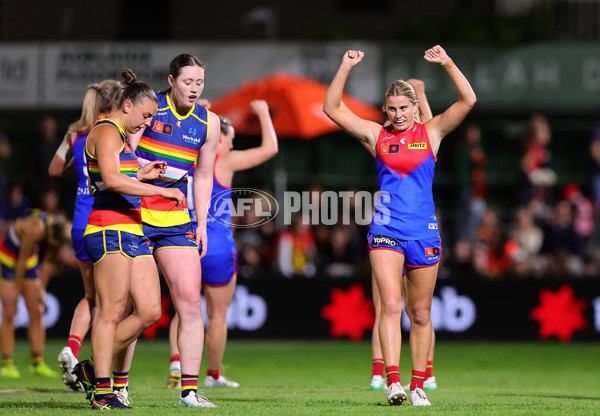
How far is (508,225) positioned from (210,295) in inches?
498

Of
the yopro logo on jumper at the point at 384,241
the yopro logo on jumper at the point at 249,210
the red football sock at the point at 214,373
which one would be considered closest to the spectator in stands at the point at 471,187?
the yopro logo on jumper at the point at 249,210

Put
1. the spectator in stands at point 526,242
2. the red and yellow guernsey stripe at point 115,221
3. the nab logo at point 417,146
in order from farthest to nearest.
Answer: the spectator in stands at point 526,242, the nab logo at point 417,146, the red and yellow guernsey stripe at point 115,221

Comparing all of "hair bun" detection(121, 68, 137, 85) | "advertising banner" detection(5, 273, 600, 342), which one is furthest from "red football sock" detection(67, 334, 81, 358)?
"advertising banner" detection(5, 273, 600, 342)

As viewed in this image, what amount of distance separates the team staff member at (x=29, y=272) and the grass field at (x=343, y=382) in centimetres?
33

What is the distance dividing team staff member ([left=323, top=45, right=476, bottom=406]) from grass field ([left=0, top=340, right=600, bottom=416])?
598 mm

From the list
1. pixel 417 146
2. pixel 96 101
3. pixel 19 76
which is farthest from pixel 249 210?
pixel 417 146

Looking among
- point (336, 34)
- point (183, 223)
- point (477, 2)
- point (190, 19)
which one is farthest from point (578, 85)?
point (183, 223)

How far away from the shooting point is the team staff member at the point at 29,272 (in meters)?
12.1

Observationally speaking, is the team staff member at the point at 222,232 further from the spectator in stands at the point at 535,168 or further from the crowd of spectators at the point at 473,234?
the spectator in stands at the point at 535,168

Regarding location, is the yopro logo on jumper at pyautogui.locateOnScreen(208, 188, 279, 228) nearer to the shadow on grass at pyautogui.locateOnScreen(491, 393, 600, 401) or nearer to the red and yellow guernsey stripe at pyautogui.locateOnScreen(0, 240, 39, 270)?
the red and yellow guernsey stripe at pyautogui.locateOnScreen(0, 240, 39, 270)

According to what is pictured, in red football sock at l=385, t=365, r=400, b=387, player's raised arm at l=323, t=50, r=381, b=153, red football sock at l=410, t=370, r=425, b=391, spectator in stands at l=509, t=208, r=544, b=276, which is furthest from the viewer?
→ spectator in stands at l=509, t=208, r=544, b=276

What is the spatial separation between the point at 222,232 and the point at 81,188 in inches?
55.9

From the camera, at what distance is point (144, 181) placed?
24.7ft

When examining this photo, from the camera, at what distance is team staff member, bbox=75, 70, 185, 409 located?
6973mm
